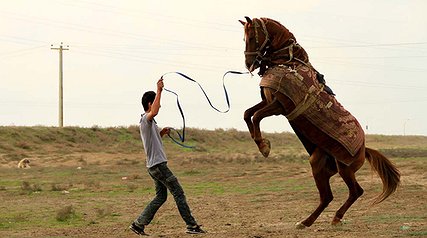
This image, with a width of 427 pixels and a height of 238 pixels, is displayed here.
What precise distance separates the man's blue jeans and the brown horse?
4.18ft

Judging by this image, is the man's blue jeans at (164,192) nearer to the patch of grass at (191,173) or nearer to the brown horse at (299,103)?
the brown horse at (299,103)

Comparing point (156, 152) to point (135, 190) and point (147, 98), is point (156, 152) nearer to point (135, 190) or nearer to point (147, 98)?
point (147, 98)

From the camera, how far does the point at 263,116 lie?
38.4 ft

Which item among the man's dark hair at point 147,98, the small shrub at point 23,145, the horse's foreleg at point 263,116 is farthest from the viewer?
the small shrub at point 23,145

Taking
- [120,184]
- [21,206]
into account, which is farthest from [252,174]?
[21,206]

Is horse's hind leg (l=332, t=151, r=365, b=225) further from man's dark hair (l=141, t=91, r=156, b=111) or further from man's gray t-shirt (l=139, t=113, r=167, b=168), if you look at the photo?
man's dark hair (l=141, t=91, r=156, b=111)

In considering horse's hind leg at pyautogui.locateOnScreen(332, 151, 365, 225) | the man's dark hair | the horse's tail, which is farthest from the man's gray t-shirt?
the horse's tail

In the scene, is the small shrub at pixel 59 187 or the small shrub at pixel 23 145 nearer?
the small shrub at pixel 59 187

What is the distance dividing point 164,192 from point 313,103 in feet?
7.94

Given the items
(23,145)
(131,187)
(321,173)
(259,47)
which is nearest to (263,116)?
(259,47)

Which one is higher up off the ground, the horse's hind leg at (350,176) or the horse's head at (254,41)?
the horse's head at (254,41)

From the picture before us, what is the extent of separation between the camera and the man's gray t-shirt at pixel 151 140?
11938 millimetres

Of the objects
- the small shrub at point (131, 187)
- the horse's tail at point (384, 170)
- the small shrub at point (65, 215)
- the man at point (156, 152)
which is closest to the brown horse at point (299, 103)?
the horse's tail at point (384, 170)

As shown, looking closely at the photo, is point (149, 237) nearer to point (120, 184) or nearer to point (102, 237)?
point (102, 237)
